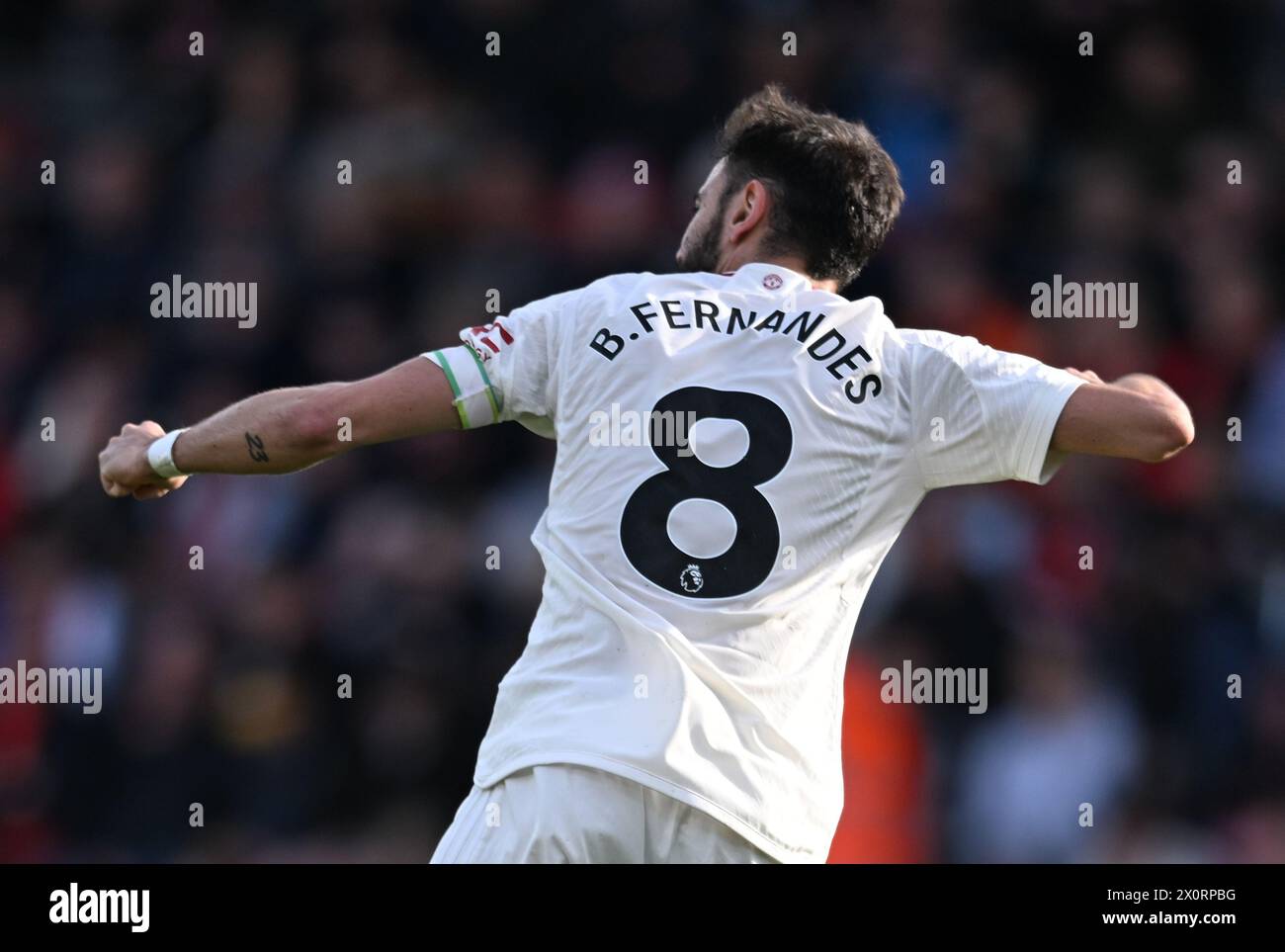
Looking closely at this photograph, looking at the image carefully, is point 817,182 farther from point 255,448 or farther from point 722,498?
point 255,448

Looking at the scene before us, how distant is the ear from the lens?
361 cm

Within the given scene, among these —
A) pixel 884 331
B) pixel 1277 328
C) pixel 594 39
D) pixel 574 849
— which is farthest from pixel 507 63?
pixel 574 849

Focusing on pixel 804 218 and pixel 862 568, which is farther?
pixel 804 218

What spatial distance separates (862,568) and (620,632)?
51cm

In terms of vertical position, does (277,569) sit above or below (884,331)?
below

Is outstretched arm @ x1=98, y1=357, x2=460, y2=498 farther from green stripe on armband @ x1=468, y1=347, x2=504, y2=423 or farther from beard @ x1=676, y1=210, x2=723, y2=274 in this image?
beard @ x1=676, y1=210, x2=723, y2=274

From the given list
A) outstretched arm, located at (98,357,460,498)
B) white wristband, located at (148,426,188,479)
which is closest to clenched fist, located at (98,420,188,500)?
white wristband, located at (148,426,188,479)

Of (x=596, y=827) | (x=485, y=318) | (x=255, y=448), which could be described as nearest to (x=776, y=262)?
(x=255, y=448)

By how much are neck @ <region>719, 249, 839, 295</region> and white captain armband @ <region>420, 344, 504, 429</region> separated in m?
0.64

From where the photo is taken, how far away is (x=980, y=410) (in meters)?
3.24

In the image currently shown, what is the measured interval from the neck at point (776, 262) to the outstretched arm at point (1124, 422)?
23.5 inches

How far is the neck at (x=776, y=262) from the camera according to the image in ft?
11.7

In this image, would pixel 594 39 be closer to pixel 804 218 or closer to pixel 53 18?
pixel 53 18

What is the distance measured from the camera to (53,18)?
8.85m
